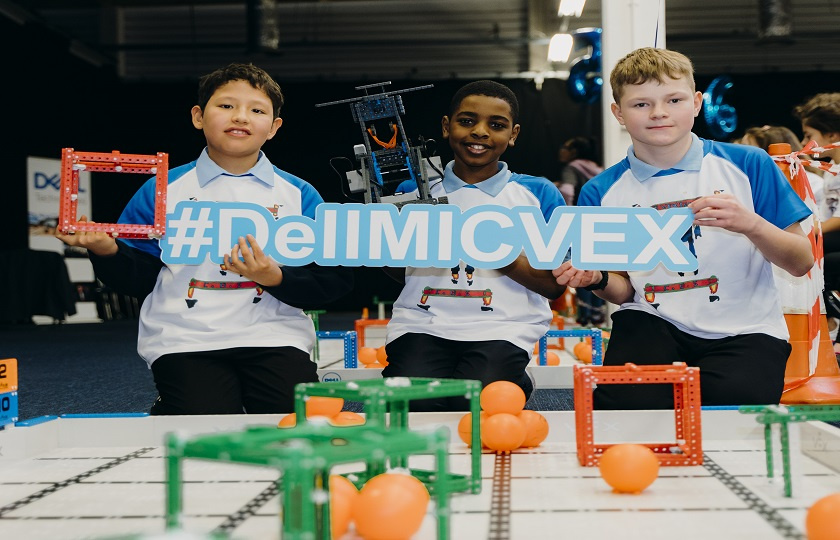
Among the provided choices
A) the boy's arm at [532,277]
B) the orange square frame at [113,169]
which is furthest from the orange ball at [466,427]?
the orange square frame at [113,169]

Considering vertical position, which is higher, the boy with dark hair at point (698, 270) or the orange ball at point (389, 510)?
the boy with dark hair at point (698, 270)

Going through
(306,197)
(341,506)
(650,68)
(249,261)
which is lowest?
(341,506)

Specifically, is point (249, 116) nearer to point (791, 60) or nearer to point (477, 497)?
point (477, 497)

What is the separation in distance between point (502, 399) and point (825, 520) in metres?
0.94

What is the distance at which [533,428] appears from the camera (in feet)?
6.93

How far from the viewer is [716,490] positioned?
1.69 metres

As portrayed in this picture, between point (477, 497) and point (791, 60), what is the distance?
486 inches

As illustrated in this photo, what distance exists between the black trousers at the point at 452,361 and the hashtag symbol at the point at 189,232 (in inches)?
28.4

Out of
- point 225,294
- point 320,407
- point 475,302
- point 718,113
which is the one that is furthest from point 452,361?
point 718,113

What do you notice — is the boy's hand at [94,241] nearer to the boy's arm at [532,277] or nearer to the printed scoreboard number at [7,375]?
the printed scoreboard number at [7,375]

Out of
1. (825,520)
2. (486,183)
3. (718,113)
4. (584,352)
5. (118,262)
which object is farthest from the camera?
(718,113)

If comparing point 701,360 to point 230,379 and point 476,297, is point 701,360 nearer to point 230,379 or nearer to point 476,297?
point 476,297

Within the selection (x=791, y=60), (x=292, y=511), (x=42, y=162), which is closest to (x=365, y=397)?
(x=292, y=511)

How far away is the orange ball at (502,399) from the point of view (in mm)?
2133
